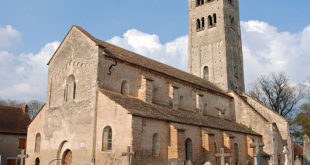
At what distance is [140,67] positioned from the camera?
25.0 metres

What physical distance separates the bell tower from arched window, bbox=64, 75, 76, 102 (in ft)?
68.1

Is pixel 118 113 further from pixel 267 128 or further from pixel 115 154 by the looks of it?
pixel 267 128

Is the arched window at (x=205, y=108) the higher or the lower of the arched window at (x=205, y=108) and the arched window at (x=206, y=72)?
the lower

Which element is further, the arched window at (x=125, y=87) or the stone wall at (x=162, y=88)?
the arched window at (x=125, y=87)

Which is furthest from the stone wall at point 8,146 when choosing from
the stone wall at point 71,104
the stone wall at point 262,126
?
the stone wall at point 262,126

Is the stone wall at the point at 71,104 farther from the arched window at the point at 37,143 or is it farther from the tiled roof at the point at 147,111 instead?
the tiled roof at the point at 147,111

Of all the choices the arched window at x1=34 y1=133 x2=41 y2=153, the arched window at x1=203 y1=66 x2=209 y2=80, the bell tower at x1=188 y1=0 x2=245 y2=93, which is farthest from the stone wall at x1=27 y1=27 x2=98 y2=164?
the arched window at x1=203 y1=66 x2=209 y2=80

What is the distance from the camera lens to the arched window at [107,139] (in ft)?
65.3

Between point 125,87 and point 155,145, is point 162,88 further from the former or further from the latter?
point 155,145

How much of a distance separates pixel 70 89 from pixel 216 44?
22.7 meters

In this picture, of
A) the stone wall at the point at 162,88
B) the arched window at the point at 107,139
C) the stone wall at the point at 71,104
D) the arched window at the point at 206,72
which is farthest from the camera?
the arched window at the point at 206,72

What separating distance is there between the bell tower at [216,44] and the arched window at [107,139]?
21.5 metres

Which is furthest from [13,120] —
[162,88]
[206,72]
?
[206,72]

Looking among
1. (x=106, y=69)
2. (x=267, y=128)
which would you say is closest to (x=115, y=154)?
(x=106, y=69)
